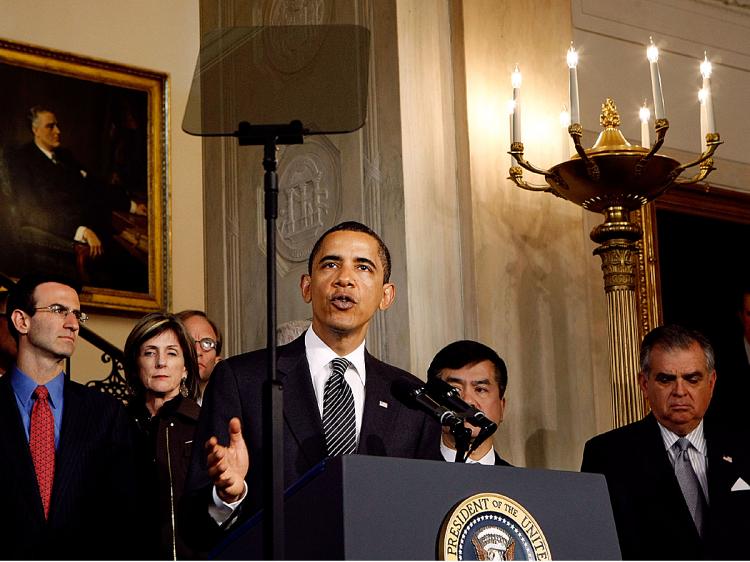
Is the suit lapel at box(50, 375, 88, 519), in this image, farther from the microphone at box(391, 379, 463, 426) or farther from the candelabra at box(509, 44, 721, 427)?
the candelabra at box(509, 44, 721, 427)

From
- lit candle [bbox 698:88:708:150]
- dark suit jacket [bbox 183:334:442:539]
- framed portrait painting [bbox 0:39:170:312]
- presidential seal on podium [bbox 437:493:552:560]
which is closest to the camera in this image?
presidential seal on podium [bbox 437:493:552:560]

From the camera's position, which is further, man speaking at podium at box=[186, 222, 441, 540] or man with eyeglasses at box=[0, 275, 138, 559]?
man with eyeglasses at box=[0, 275, 138, 559]

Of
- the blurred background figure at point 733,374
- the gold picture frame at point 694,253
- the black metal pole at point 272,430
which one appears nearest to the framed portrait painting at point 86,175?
the gold picture frame at point 694,253

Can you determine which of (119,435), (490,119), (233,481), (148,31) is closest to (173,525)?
(119,435)

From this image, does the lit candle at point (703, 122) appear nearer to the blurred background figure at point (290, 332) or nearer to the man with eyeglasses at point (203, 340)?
the blurred background figure at point (290, 332)

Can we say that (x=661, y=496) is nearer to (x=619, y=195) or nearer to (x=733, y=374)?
(x=619, y=195)

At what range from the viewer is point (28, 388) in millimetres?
4395

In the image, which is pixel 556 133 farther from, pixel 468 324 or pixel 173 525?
pixel 173 525

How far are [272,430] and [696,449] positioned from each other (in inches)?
112

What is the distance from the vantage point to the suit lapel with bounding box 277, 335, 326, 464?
337 centimetres

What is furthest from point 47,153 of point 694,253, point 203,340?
point 694,253

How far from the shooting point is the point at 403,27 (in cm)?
654

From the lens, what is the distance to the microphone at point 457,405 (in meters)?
2.92

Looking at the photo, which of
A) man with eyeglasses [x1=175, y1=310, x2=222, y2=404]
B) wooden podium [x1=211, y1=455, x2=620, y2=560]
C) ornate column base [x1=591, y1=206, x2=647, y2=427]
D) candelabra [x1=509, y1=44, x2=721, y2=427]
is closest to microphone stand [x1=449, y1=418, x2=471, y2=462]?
wooden podium [x1=211, y1=455, x2=620, y2=560]
